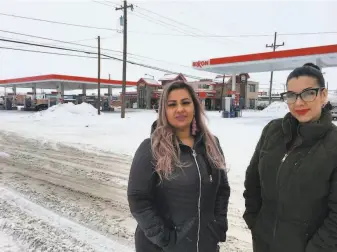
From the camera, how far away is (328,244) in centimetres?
172

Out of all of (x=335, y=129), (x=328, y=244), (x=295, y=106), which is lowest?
(x=328, y=244)

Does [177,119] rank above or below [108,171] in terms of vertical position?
above

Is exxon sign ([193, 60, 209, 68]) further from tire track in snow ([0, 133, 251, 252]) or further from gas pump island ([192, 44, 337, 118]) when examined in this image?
tire track in snow ([0, 133, 251, 252])

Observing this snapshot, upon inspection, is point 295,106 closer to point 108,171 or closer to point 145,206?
point 145,206

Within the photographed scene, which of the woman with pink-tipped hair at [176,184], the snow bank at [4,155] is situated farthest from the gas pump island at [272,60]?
the woman with pink-tipped hair at [176,184]

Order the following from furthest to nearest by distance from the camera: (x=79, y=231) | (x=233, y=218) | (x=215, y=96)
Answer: (x=215, y=96), (x=233, y=218), (x=79, y=231)

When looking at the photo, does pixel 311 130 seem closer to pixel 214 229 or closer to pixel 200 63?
pixel 214 229

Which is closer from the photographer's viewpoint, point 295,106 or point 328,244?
point 328,244

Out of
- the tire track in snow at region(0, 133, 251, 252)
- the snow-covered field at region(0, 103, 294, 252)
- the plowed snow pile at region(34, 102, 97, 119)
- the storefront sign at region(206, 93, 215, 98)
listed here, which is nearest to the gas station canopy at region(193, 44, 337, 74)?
the plowed snow pile at region(34, 102, 97, 119)

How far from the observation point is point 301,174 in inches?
69.6

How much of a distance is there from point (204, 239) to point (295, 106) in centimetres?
110

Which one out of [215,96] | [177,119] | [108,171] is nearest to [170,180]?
[177,119]

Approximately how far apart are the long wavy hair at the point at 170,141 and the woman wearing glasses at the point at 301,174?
1.16 ft

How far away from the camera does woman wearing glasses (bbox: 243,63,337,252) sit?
5.66 ft
